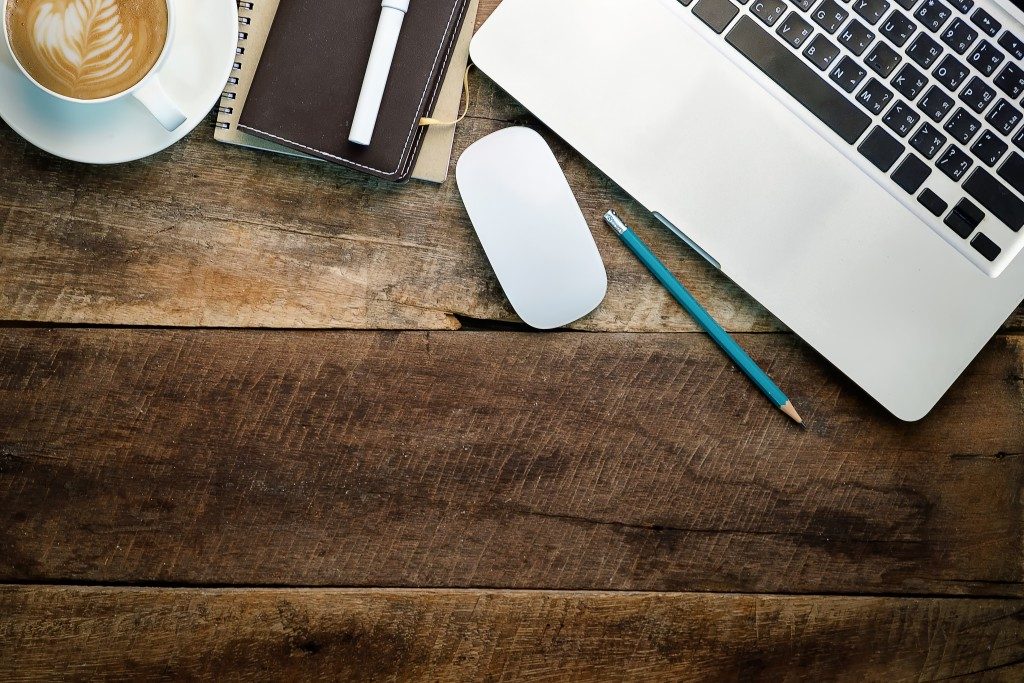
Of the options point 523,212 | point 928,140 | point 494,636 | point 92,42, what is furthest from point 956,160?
point 92,42

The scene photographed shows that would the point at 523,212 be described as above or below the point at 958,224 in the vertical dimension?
below

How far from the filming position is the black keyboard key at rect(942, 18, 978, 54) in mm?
570

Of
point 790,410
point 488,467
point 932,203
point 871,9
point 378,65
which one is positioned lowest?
point 488,467

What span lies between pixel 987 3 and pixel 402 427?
620mm

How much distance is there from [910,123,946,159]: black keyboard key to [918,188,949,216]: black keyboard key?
30 mm

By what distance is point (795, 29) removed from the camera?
0.57 meters

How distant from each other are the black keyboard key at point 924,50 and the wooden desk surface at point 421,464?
0.79 ft

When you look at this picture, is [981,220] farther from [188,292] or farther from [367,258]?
[188,292]

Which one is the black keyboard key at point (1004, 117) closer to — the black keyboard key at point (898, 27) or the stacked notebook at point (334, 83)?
the black keyboard key at point (898, 27)

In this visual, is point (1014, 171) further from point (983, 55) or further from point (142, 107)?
point (142, 107)

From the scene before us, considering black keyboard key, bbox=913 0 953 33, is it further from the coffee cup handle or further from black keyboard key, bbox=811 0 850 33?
the coffee cup handle

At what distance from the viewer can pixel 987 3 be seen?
0.57 m

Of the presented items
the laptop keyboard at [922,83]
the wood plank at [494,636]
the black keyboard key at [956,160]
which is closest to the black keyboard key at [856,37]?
the laptop keyboard at [922,83]

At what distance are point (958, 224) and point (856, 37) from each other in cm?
18
